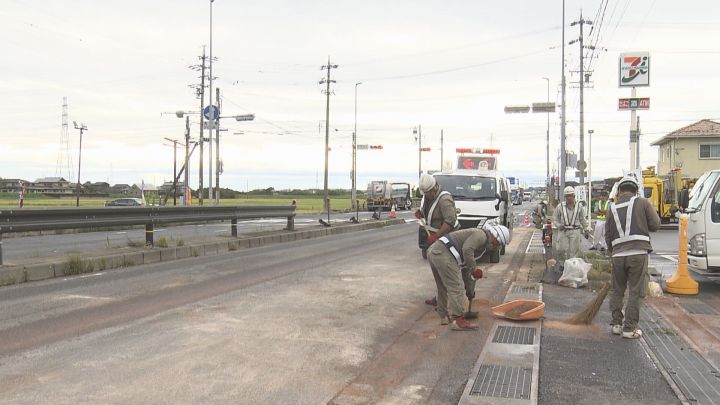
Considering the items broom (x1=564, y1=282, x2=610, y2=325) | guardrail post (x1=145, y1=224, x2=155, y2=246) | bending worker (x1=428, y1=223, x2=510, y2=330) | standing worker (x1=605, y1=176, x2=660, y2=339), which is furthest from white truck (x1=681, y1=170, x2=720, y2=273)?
guardrail post (x1=145, y1=224, x2=155, y2=246)

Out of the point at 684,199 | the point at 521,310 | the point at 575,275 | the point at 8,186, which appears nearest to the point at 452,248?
the point at 521,310

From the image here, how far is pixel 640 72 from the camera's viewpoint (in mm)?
11875

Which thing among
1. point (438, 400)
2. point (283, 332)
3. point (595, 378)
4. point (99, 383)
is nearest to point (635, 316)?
point (595, 378)

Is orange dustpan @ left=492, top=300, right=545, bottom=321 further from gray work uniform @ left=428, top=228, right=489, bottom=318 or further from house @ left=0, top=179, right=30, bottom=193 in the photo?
house @ left=0, top=179, right=30, bottom=193

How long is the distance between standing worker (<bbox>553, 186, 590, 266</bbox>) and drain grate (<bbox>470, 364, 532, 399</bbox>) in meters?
5.77

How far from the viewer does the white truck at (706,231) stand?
28.9 feet

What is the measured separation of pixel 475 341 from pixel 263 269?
223 inches

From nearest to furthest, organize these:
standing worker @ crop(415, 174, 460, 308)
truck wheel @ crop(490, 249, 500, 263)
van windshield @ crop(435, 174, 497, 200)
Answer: standing worker @ crop(415, 174, 460, 308) < truck wheel @ crop(490, 249, 500, 263) < van windshield @ crop(435, 174, 497, 200)

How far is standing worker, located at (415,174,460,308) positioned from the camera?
6531 millimetres

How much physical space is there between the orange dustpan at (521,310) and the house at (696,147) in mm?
43438

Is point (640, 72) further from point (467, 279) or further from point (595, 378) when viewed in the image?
point (595, 378)

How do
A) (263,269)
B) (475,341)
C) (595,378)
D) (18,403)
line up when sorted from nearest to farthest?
(18,403), (595,378), (475,341), (263,269)

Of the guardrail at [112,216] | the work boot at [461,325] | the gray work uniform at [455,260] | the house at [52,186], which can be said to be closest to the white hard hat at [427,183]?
the gray work uniform at [455,260]

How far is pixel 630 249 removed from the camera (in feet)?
19.8
